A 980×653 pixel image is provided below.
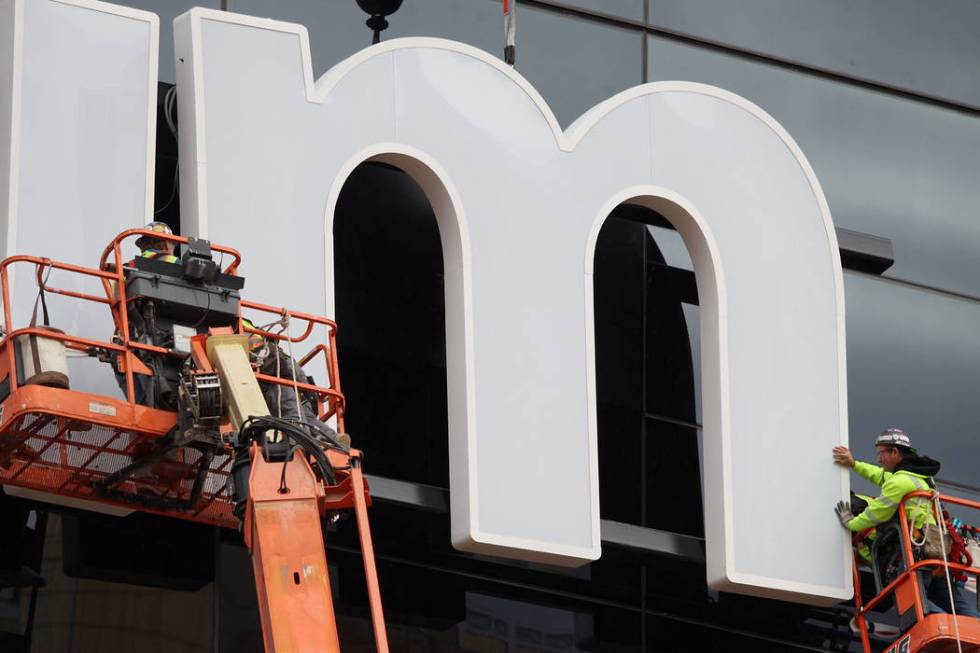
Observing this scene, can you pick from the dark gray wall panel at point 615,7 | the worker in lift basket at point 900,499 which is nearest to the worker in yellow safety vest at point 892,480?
the worker in lift basket at point 900,499

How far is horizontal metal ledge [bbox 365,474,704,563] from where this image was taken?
17078mm

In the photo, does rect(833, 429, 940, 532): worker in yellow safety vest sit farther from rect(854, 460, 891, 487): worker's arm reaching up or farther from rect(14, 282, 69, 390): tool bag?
rect(14, 282, 69, 390): tool bag

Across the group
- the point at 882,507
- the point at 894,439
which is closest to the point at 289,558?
the point at 882,507

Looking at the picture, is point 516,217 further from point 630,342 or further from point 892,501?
point 892,501

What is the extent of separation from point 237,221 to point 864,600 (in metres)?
7.38

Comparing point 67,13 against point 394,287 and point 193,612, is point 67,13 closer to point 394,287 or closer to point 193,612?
point 394,287

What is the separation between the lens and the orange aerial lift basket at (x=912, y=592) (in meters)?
16.8

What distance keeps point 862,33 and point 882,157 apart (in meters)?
1.51

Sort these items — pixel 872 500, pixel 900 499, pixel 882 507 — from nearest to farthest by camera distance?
pixel 900 499
pixel 882 507
pixel 872 500

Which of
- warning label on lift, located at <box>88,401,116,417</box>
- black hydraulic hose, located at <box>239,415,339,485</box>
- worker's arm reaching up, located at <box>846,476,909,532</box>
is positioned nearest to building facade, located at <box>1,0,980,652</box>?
worker's arm reaching up, located at <box>846,476,909,532</box>

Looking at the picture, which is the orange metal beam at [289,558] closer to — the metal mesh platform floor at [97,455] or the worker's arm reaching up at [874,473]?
the metal mesh platform floor at [97,455]

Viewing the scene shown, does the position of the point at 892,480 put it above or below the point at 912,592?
above

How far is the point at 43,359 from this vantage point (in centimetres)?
1434

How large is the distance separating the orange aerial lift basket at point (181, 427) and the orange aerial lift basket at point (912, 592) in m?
5.33
